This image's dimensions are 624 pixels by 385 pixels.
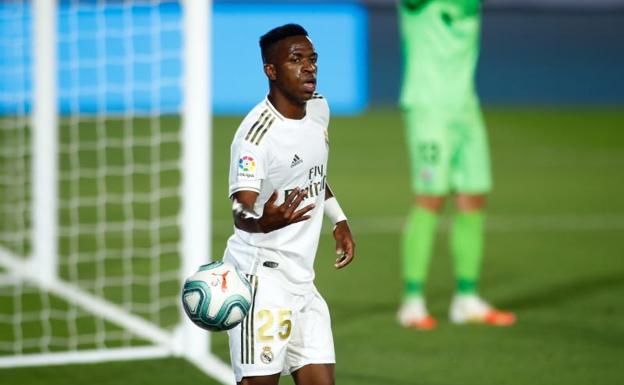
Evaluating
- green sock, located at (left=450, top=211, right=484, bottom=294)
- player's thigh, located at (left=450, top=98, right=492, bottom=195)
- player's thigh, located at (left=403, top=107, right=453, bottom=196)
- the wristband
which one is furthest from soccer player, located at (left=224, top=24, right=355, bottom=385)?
green sock, located at (left=450, top=211, right=484, bottom=294)

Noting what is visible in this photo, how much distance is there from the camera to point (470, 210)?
747 cm

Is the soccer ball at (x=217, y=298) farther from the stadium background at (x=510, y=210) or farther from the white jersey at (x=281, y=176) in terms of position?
the stadium background at (x=510, y=210)

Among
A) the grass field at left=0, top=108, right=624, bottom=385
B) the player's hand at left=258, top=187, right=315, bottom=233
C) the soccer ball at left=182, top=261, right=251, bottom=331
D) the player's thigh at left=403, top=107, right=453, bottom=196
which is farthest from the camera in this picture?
the player's thigh at left=403, top=107, right=453, bottom=196

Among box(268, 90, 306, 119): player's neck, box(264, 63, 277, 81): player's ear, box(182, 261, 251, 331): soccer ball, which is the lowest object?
box(182, 261, 251, 331): soccer ball

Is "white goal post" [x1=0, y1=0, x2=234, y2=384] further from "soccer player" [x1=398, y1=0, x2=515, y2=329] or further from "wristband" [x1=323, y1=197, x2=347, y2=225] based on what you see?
"wristband" [x1=323, y1=197, x2=347, y2=225]

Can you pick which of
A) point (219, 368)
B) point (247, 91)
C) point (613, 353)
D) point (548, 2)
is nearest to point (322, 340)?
point (219, 368)

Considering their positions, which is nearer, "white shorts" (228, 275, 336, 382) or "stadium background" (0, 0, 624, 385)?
"white shorts" (228, 275, 336, 382)

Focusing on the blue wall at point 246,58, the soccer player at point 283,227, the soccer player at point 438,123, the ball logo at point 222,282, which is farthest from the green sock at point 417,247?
the blue wall at point 246,58

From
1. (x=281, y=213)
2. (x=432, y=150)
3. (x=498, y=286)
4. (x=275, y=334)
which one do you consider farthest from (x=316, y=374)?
(x=498, y=286)

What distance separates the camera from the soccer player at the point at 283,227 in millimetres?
4355

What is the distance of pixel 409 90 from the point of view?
24.2 feet

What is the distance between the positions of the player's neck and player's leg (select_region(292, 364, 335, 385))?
895 millimetres

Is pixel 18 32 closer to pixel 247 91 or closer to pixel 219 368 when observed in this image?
pixel 219 368

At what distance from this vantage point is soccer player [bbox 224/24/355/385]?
436 cm
